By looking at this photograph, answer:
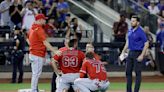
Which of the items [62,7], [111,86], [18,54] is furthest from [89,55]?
[62,7]

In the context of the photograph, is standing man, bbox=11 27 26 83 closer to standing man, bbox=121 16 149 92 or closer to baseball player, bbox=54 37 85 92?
standing man, bbox=121 16 149 92

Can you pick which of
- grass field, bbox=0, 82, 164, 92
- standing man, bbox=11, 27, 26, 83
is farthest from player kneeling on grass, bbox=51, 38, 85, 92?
standing man, bbox=11, 27, 26, 83

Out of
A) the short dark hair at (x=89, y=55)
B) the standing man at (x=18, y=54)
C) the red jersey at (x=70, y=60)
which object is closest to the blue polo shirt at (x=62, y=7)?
the standing man at (x=18, y=54)

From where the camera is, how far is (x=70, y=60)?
13977 mm

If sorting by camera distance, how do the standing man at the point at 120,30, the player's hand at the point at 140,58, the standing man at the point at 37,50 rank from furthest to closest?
the standing man at the point at 120,30 < the standing man at the point at 37,50 < the player's hand at the point at 140,58

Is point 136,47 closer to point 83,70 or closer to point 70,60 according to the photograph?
point 70,60

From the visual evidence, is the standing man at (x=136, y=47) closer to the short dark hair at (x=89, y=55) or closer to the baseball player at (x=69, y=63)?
the baseball player at (x=69, y=63)

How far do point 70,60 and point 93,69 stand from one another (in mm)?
862

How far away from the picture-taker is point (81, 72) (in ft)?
44.0

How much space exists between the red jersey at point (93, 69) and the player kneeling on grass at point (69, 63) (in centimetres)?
64

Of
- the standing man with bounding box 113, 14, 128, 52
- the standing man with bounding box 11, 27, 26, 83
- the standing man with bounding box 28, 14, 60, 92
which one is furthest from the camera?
the standing man with bounding box 113, 14, 128, 52

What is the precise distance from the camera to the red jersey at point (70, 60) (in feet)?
45.8

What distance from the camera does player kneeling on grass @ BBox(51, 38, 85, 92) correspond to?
13945 millimetres

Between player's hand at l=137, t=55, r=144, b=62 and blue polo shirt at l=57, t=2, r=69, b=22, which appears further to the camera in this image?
blue polo shirt at l=57, t=2, r=69, b=22
